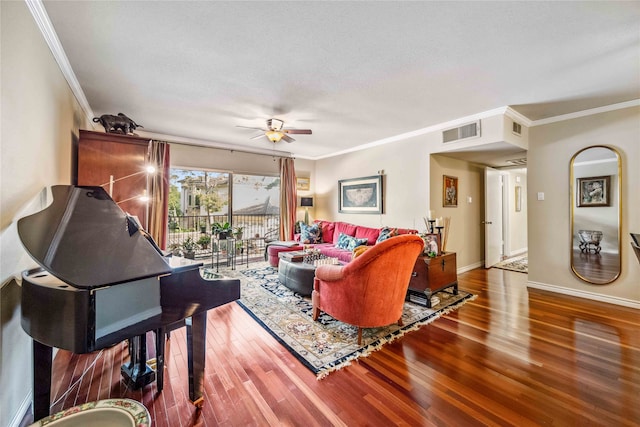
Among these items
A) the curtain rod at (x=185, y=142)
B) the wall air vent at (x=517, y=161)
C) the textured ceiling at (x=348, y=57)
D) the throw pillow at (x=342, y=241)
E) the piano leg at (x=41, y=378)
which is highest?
the curtain rod at (x=185, y=142)

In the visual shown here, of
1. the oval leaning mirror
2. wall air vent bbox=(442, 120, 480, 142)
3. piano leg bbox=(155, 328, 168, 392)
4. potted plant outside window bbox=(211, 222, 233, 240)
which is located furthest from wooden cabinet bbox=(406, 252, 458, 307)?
potted plant outside window bbox=(211, 222, 233, 240)

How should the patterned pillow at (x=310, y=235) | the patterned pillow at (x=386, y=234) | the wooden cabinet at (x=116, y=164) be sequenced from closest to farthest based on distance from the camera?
the wooden cabinet at (x=116, y=164)
the patterned pillow at (x=386, y=234)
the patterned pillow at (x=310, y=235)

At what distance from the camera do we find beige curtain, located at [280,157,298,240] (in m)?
6.27

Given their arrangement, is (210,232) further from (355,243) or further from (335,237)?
(355,243)

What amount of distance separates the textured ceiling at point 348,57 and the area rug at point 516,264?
2897 mm

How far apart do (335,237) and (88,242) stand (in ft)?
15.1

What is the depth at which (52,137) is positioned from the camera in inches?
85.6

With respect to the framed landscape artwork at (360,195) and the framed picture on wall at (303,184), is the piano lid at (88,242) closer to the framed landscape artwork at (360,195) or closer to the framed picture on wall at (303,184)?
the framed landscape artwork at (360,195)

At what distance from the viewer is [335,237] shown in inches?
222

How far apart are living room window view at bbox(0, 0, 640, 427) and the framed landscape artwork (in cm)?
74

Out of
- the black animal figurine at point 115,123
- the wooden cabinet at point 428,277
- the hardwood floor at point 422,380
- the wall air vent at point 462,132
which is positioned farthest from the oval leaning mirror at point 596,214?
the black animal figurine at point 115,123

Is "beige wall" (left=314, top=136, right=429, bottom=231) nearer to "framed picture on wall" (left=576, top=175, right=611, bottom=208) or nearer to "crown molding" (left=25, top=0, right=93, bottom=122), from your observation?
"framed picture on wall" (left=576, top=175, right=611, bottom=208)

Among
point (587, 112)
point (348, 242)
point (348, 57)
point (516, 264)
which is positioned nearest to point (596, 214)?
point (587, 112)

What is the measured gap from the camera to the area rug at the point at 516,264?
5006 millimetres
